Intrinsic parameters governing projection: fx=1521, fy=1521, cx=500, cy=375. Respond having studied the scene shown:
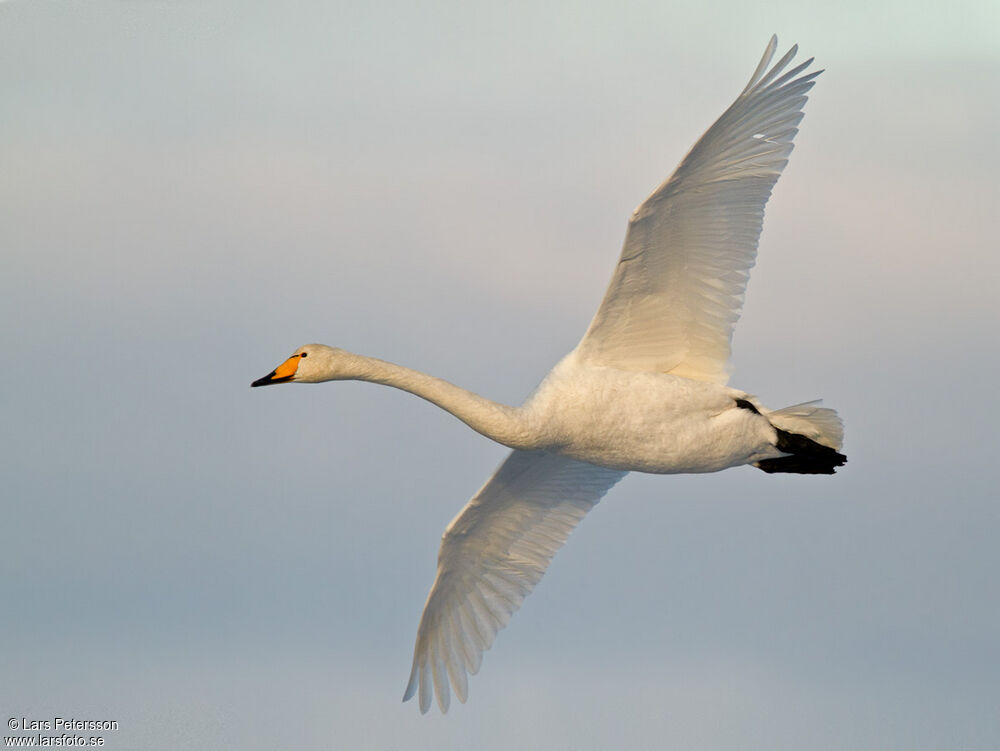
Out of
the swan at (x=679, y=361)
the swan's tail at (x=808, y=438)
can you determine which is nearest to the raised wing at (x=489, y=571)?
the swan at (x=679, y=361)

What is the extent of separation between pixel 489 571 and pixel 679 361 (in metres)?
3.44

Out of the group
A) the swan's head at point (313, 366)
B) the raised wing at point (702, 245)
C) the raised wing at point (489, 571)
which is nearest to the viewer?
the raised wing at point (702, 245)

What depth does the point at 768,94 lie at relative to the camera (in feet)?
45.2

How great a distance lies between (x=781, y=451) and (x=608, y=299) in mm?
2317

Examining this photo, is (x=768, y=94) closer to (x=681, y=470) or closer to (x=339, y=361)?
(x=681, y=470)

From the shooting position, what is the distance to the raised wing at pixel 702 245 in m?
13.6

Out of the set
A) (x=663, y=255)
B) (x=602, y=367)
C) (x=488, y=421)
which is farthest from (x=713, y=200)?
(x=488, y=421)

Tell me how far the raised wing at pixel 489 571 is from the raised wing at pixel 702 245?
217cm

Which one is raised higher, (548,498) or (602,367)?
(602,367)

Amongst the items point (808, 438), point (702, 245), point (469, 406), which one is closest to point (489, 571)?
point (469, 406)

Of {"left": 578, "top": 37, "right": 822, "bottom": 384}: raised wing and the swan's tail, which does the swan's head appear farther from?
the swan's tail

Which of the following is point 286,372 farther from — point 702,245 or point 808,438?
point 808,438

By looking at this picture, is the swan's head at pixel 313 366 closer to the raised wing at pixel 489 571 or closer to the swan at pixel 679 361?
the swan at pixel 679 361

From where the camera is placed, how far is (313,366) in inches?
569
